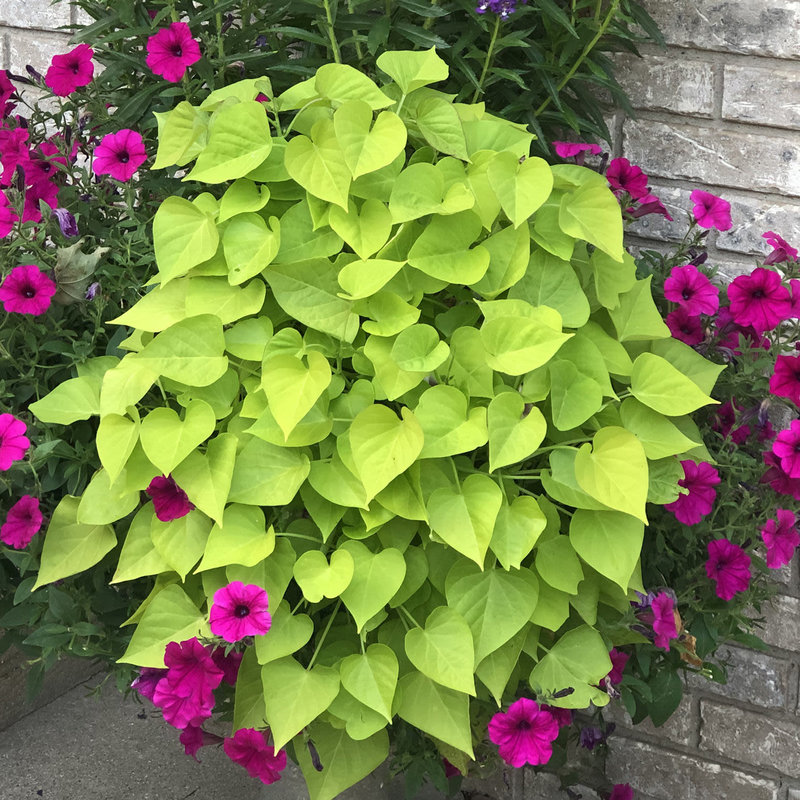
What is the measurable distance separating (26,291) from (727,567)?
910 millimetres

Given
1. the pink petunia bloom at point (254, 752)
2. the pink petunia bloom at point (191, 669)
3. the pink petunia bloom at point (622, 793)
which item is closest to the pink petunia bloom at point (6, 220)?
the pink petunia bloom at point (191, 669)

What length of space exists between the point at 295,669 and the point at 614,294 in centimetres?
54

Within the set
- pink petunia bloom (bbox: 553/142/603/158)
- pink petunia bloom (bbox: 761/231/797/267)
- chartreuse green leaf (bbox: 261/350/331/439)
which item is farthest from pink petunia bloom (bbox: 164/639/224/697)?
pink petunia bloom (bbox: 761/231/797/267)

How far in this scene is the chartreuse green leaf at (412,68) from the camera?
1030mm

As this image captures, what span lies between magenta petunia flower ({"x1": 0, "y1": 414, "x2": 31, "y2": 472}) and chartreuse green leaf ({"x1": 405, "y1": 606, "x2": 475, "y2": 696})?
18.1 inches

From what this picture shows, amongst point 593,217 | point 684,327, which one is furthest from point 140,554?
point 684,327

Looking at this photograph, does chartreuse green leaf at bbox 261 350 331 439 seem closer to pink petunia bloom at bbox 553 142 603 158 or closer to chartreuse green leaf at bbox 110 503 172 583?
chartreuse green leaf at bbox 110 503 172 583

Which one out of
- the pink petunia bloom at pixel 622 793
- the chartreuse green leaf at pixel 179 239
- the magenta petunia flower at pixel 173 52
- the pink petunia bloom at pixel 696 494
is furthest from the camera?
the pink petunia bloom at pixel 622 793

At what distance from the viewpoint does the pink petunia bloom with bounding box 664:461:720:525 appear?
107 centimetres

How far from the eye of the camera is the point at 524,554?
897 millimetres

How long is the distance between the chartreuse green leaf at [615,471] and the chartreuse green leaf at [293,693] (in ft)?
1.08

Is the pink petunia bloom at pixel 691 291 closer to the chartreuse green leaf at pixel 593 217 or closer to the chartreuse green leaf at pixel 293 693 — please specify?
the chartreuse green leaf at pixel 593 217

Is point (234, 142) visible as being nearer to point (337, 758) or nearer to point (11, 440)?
point (11, 440)

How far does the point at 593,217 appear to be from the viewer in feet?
3.23
